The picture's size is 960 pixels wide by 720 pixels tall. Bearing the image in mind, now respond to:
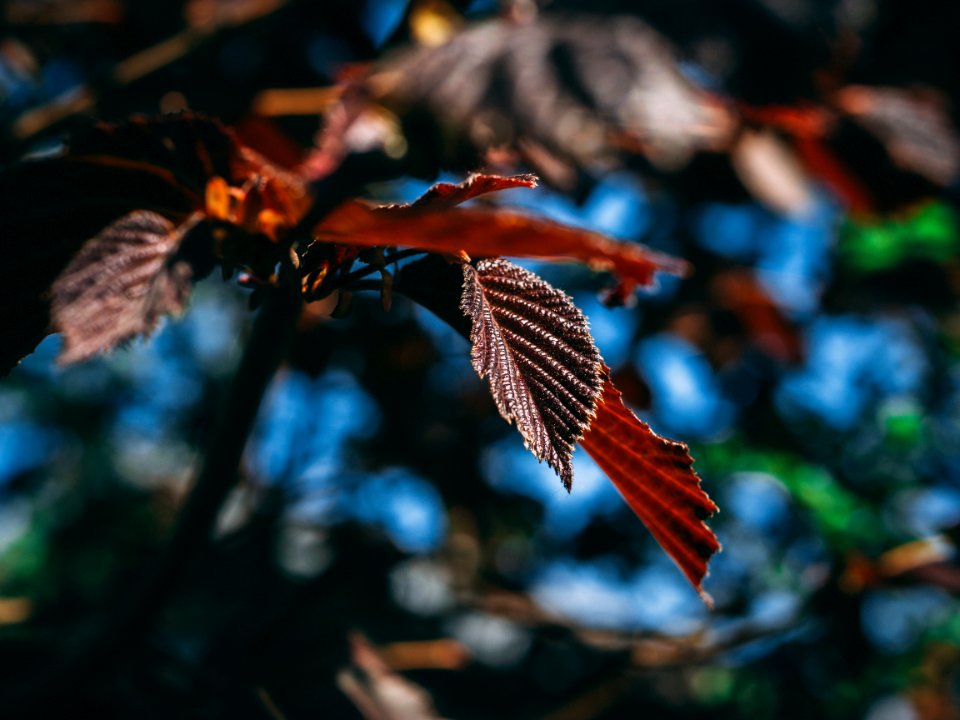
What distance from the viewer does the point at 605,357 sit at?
2.39ft

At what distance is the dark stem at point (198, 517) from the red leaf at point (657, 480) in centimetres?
30

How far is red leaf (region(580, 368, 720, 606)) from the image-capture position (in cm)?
54

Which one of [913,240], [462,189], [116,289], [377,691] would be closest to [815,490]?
[913,240]

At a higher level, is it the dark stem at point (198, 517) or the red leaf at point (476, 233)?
the red leaf at point (476, 233)

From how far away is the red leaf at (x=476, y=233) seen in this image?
1.18 feet

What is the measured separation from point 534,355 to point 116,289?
1.05ft

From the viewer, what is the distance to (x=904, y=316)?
241cm

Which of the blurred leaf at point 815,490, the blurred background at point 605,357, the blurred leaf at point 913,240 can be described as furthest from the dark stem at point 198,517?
the blurred leaf at point 913,240

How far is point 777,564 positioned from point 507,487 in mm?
887

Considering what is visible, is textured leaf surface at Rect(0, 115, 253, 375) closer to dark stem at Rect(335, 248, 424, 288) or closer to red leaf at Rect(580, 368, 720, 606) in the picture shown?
dark stem at Rect(335, 248, 424, 288)

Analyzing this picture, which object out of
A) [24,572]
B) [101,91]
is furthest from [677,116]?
[24,572]

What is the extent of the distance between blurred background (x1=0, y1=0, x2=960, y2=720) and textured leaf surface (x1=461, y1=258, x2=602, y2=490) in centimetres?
10

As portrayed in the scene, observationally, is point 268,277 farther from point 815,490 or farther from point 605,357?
point 815,490

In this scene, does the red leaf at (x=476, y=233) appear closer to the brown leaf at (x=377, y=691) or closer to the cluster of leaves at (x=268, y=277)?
the cluster of leaves at (x=268, y=277)
